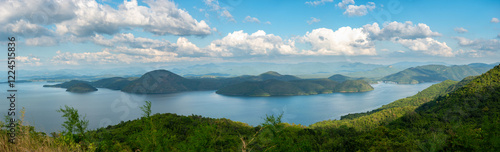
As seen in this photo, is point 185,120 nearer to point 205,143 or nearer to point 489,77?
point 205,143

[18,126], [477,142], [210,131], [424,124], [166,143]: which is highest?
[18,126]

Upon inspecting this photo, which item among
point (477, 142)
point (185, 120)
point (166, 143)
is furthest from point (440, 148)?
point (185, 120)

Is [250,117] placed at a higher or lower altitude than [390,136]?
lower

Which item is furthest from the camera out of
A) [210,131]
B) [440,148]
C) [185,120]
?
[185,120]

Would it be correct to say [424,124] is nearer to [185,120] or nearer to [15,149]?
[185,120]

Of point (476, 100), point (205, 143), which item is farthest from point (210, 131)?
point (476, 100)

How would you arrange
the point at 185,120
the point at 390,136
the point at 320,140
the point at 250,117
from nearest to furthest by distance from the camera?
the point at 390,136
the point at 320,140
the point at 185,120
the point at 250,117

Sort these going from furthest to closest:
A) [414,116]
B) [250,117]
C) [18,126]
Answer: [250,117] → [414,116] → [18,126]

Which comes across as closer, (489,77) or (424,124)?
(424,124)

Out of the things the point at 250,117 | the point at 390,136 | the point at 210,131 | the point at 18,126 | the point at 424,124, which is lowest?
the point at 250,117
